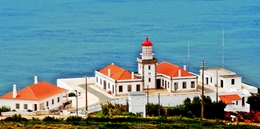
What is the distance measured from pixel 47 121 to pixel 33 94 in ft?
30.3

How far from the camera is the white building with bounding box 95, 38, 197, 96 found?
41906mm

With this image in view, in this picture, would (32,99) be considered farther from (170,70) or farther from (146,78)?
(170,70)

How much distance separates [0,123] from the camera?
2744 centimetres

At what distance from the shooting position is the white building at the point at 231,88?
135 feet

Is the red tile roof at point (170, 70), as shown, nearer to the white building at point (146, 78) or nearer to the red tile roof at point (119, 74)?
the white building at point (146, 78)

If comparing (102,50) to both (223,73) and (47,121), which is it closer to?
(223,73)

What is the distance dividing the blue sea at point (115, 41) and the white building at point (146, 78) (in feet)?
45.6

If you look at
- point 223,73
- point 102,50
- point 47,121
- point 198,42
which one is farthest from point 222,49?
point 47,121

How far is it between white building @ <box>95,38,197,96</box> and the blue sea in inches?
547

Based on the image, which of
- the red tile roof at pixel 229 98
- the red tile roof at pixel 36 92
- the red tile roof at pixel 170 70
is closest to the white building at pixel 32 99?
the red tile roof at pixel 36 92

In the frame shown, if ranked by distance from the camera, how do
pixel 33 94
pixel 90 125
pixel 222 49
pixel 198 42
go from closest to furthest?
pixel 90 125 → pixel 33 94 → pixel 222 49 → pixel 198 42

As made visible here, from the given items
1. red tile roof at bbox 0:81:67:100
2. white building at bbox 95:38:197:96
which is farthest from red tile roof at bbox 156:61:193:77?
red tile roof at bbox 0:81:67:100

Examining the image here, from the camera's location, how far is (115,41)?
8462cm

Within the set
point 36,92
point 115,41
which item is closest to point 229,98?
point 36,92
